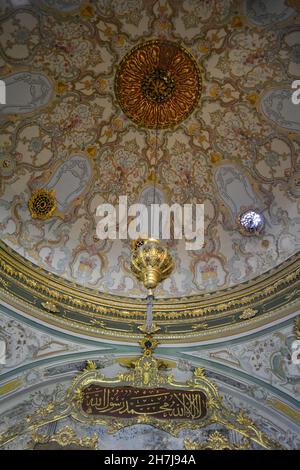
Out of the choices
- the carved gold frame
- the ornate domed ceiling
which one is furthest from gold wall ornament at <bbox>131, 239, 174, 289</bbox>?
the ornate domed ceiling

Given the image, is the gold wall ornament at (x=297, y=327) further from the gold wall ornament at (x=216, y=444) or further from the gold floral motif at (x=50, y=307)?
the gold floral motif at (x=50, y=307)

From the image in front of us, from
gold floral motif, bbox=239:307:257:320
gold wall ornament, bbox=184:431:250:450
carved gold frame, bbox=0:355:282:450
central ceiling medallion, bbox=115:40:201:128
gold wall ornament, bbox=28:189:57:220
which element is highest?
central ceiling medallion, bbox=115:40:201:128

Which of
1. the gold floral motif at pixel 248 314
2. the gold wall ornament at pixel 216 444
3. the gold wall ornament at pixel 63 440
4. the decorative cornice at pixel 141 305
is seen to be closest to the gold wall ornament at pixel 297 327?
the decorative cornice at pixel 141 305

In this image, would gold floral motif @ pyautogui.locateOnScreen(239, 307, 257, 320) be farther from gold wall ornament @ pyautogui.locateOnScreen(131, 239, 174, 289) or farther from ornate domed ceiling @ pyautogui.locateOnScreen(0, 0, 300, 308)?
gold wall ornament @ pyautogui.locateOnScreen(131, 239, 174, 289)

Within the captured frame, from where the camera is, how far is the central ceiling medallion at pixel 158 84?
8.73 meters

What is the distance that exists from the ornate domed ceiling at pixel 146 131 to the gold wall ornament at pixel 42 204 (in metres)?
0.08

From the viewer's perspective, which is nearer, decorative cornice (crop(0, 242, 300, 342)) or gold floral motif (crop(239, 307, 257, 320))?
decorative cornice (crop(0, 242, 300, 342))

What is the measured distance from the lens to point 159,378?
26.3 ft

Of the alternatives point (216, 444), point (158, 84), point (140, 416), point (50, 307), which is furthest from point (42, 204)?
point (216, 444)

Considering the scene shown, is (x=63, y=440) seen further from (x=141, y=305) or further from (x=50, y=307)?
(x=141, y=305)

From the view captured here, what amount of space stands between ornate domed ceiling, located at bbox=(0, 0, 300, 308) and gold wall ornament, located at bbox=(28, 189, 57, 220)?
84 millimetres

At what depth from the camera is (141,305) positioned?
9195 mm

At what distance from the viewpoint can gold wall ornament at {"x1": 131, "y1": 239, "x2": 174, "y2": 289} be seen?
657cm
